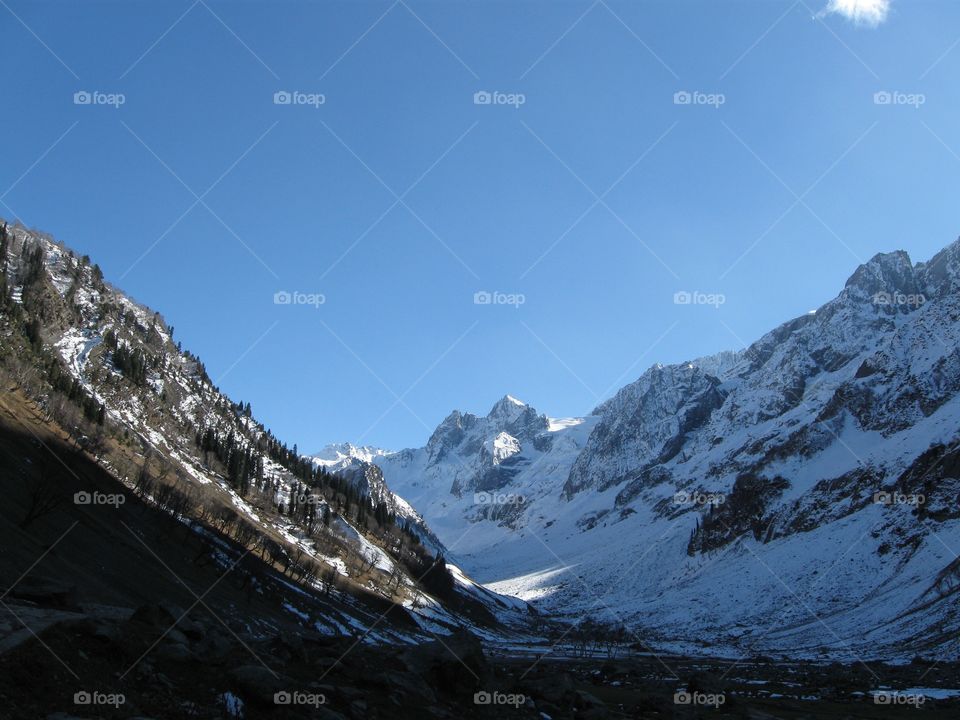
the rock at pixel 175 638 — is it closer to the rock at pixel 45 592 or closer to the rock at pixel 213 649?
the rock at pixel 213 649

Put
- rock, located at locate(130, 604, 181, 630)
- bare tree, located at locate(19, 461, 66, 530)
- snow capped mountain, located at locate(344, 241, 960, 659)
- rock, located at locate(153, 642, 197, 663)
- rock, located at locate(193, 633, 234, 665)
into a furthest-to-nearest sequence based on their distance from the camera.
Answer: snow capped mountain, located at locate(344, 241, 960, 659)
bare tree, located at locate(19, 461, 66, 530)
rock, located at locate(130, 604, 181, 630)
rock, located at locate(193, 633, 234, 665)
rock, located at locate(153, 642, 197, 663)

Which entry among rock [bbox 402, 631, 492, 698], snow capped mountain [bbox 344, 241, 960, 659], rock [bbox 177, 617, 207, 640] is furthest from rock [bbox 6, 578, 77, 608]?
snow capped mountain [bbox 344, 241, 960, 659]

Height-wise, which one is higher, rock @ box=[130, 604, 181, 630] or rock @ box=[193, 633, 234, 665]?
rock @ box=[130, 604, 181, 630]

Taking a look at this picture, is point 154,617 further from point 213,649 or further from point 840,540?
point 840,540

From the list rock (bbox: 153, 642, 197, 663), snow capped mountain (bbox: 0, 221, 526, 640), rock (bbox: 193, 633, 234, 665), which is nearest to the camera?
rock (bbox: 153, 642, 197, 663)

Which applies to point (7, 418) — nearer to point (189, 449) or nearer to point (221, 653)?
point (221, 653)

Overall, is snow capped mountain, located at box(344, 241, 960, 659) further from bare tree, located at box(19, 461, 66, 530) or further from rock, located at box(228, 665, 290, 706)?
bare tree, located at box(19, 461, 66, 530)

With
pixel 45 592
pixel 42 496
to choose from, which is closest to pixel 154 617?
pixel 45 592

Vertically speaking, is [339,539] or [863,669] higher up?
[339,539]

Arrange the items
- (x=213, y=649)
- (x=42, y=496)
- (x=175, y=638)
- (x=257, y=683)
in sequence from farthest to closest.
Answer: (x=42, y=496)
(x=213, y=649)
(x=175, y=638)
(x=257, y=683)

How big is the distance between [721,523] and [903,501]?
60463 millimetres

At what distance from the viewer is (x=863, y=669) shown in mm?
51312

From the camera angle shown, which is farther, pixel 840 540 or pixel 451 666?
pixel 840 540

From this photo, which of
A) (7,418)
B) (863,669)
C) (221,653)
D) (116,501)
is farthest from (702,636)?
(221,653)
